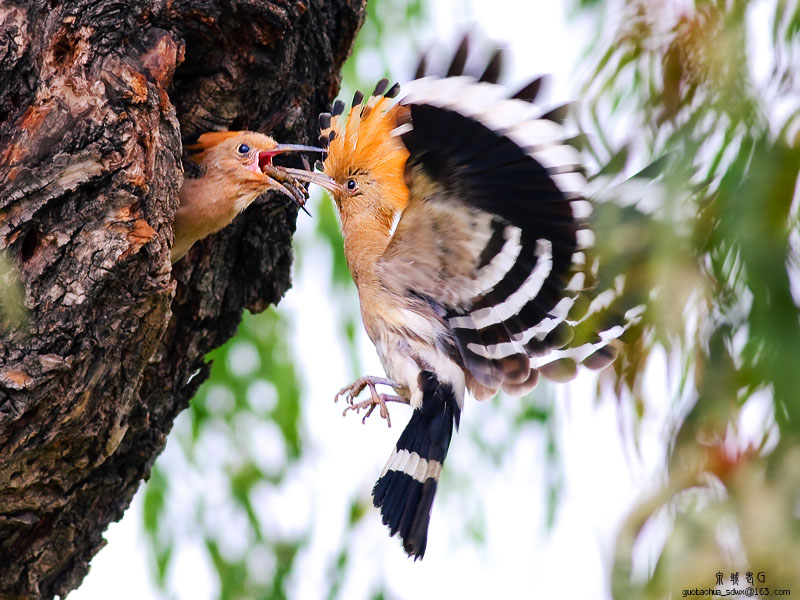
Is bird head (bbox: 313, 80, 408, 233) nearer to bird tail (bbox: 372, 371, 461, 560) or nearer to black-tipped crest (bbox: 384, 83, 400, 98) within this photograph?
black-tipped crest (bbox: 384, 83, 400, 98)

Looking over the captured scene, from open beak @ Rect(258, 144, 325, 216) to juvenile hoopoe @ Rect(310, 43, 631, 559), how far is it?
0.07m

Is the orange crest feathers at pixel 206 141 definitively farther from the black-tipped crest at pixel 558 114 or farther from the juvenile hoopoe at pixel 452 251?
the black-tipped crest at pixel 558 114

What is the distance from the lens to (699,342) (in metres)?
1.48

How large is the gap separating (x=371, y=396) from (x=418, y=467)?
8.4 inches

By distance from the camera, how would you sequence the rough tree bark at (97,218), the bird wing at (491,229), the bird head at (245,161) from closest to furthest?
the rough tree bark at (97,218) → the bird wing at (491,229) → the bird head at (245,161)

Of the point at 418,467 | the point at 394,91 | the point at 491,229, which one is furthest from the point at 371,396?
the point at 394,91

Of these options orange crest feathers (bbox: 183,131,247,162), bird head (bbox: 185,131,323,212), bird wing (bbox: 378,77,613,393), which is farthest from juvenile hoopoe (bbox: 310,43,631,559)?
orange crest feathers (bbox: 183,131,247,162)

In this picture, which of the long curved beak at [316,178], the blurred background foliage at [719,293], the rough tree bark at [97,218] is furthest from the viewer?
the long curved beak at [316,178]

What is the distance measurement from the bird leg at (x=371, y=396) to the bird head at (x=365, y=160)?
1.41 feet

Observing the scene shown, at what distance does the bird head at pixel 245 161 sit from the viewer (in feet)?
8.01

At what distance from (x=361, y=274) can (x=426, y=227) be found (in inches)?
11.4

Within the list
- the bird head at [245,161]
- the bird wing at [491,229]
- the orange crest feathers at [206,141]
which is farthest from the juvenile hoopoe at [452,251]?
the orange crest feathers at [206,141]

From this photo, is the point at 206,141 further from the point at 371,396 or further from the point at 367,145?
the point at 371,396

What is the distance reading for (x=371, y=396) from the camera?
2.40 meters
